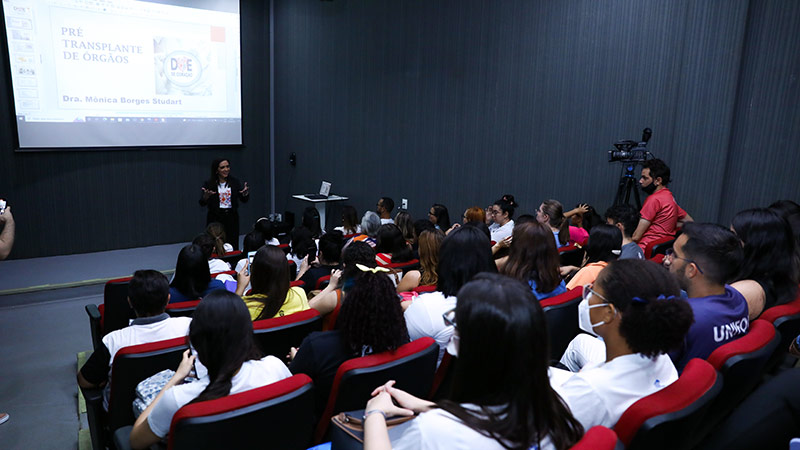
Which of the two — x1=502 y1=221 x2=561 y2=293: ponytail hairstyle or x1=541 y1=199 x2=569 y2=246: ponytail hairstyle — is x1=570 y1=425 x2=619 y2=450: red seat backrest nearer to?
x1=502 y1=221 x2=561 y2=293: ponytail hairstyle

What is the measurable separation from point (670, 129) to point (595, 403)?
3.98m

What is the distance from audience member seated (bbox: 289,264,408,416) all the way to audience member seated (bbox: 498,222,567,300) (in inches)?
40.7

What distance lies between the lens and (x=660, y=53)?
466 centimetres

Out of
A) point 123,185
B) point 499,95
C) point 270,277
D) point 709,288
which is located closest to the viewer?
point 709,288

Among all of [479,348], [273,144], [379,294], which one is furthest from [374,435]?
[273,144]

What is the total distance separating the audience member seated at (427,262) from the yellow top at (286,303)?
0.71 m

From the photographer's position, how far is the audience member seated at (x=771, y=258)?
2.36m

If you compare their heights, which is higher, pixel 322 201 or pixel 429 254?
pixel 429 254

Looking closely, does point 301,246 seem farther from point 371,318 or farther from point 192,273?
point 371,318

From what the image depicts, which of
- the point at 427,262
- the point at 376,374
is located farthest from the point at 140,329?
the point at 427,262

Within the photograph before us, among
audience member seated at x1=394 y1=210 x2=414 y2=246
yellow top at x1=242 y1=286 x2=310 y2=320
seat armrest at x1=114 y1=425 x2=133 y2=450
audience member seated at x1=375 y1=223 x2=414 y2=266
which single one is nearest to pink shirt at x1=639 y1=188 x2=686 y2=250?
audience member seated at x1=394 y1=210 x2=414 y2=246

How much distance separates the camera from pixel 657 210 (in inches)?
169

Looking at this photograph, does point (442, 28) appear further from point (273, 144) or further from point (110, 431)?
point (110, 431)

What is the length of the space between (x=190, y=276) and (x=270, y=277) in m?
0.76
